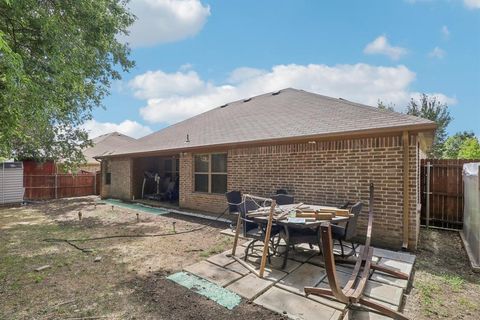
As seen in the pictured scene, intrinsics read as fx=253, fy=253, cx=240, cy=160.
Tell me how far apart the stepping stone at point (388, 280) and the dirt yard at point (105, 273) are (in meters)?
1.94

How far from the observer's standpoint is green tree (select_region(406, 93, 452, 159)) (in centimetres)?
2525

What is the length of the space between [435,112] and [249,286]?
29808 mm

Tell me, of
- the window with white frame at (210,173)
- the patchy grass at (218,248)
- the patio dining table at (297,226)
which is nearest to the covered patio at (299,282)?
the patchy grass at (218,248)

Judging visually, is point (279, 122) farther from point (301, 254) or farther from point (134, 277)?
point (134, 277)

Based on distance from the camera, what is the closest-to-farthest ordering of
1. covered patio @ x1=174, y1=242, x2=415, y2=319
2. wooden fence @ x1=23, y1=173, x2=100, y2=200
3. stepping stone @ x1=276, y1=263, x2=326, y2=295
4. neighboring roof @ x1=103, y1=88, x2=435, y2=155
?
covered patio @ x1=174, y1=242, x2=415, y2=319
stepping stone @ x1=276, y1=263, x2=326, y2=295
neighboring roof @ x1=103, y1=88, x2=435, y2=155
wooden fence @ x1=23, y1=173, x2=100, y2=200

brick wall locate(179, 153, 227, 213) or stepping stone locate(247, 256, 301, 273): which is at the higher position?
brick wall locate(179, 153, 227, 213)

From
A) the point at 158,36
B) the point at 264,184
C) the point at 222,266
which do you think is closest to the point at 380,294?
the point at 222,266

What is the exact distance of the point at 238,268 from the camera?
432cm

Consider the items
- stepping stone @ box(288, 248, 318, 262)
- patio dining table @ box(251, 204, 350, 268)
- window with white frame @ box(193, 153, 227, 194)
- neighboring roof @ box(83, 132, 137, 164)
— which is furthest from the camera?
neighboring roof @ box(83, 132, 137, 164)

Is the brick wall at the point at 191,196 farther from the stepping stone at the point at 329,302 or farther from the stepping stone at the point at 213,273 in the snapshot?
the stepping stone at the point at 329,302

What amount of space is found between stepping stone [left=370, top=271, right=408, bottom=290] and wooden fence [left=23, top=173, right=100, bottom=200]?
17067 mm

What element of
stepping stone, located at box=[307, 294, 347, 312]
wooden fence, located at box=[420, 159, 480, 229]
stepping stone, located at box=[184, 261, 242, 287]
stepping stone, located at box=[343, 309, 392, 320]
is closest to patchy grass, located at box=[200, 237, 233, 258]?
stepping stone, located at box=[184, 261, 242, 287]

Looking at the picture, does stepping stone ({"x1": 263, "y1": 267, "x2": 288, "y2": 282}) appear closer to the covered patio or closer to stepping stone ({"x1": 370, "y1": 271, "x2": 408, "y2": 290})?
the covered patio

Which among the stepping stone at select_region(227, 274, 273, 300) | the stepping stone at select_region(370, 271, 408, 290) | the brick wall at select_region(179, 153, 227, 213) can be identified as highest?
the brick wall at select_region(179, 153, 227, 213)
